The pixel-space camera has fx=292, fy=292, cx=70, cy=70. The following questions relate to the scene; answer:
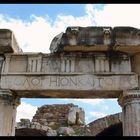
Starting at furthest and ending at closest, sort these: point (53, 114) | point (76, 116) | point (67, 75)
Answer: point (53, 114)
point (76, 116)
point (67, 75)

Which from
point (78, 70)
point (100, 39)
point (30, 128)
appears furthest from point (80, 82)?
point (30, 128)

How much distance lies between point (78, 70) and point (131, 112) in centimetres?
128

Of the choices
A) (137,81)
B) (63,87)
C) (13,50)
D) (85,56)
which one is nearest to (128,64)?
(137,81)

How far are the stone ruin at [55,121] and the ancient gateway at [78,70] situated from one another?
20.2ft

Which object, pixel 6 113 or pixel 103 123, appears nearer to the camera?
pixel 6 113

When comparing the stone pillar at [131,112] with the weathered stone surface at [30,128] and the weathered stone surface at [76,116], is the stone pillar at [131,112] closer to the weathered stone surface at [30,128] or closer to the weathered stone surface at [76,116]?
the weathered stone surface at [30,128]

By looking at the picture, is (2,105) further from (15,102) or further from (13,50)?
(13,50)

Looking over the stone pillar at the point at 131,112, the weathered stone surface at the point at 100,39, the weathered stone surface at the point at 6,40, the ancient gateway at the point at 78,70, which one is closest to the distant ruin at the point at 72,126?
the ancient gateway at the point at 78,70

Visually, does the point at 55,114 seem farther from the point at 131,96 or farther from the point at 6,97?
the point at 131,96

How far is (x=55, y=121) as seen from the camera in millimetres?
15102

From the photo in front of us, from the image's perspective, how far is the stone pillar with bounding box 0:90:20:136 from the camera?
211 inches

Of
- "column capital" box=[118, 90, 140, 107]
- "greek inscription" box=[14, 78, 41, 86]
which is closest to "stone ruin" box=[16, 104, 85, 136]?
"greek inscription" box=[14, 78, 41, 86]

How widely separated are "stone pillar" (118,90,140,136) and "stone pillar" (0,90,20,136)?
2.15m

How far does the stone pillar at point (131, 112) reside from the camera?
519 cm
